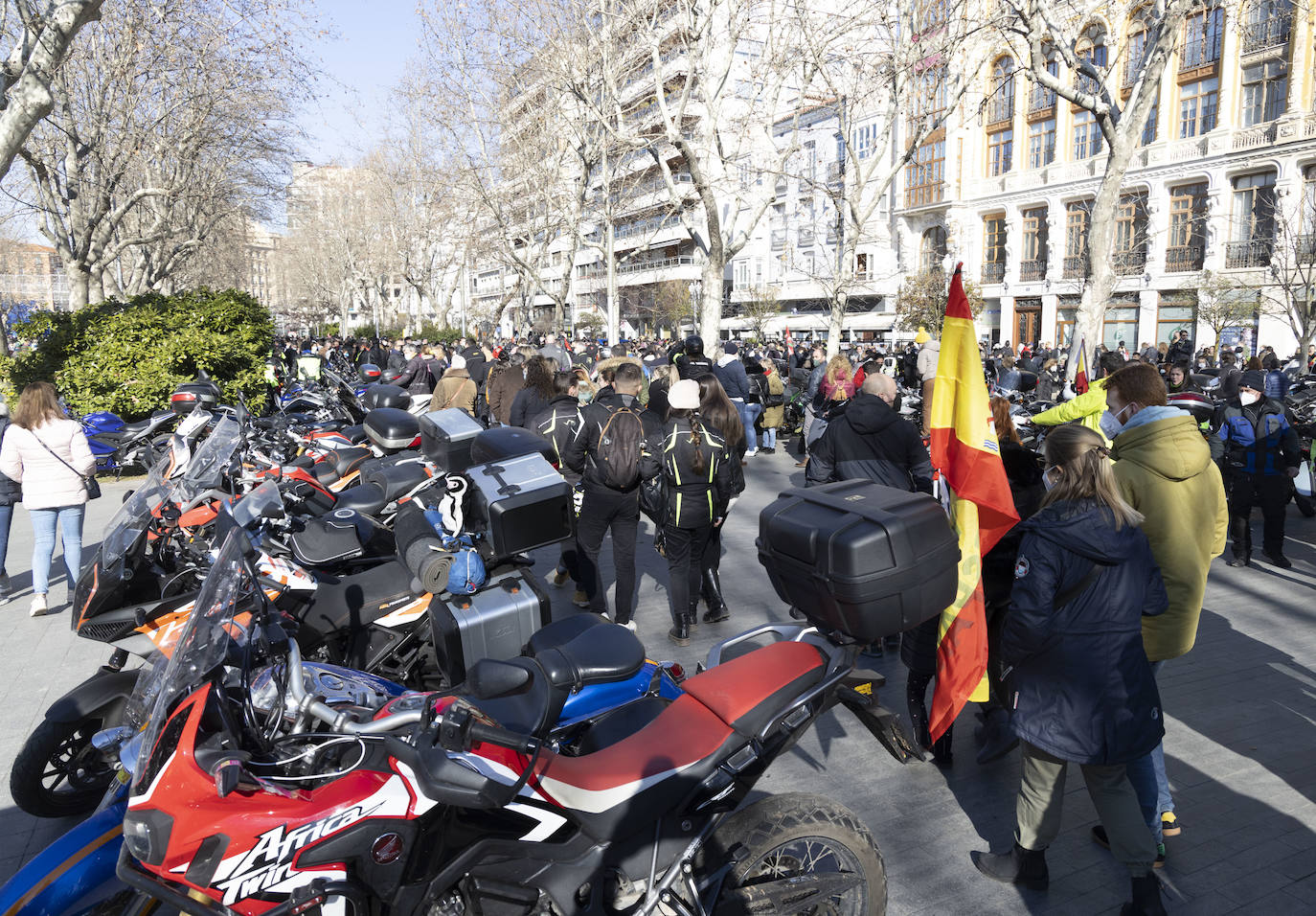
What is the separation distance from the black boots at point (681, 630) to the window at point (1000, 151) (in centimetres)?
3862

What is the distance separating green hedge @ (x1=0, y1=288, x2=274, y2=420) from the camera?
1216cm

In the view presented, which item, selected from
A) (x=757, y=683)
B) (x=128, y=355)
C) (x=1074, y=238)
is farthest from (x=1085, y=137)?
(x=757, y=683)

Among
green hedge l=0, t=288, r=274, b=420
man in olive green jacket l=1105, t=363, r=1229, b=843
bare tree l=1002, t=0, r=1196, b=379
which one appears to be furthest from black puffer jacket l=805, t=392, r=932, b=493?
green hedge l=0, t=288, r=274, b=420

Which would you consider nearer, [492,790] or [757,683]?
[492,790]

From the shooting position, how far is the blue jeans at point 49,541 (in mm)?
6410

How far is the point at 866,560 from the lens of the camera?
2617mm

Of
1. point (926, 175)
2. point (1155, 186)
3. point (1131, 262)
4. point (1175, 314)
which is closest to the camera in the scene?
point (1175, 314)

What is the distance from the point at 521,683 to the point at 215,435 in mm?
2862

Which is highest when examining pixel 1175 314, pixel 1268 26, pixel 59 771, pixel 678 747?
pixel 1268 26

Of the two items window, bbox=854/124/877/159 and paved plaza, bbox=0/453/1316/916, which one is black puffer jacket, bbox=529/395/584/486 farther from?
window, bbox=854/124/877/159

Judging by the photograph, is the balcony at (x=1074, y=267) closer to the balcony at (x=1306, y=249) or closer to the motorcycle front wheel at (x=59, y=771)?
the balcony at (x=1306, y=249)

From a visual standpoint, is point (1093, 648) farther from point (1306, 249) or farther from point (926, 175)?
point (926, 175)

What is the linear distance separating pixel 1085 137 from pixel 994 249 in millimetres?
6271

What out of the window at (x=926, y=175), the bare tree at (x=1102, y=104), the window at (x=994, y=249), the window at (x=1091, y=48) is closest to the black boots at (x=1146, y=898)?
the bare tree at (x=1102, y=104)
